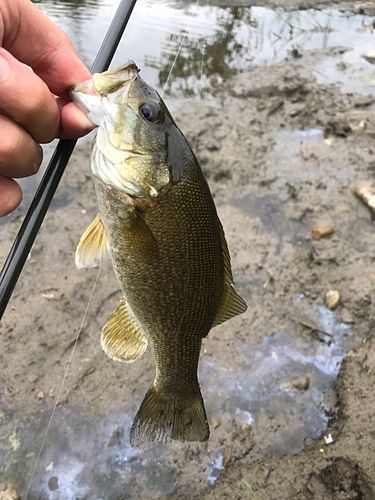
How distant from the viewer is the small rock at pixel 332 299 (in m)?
3.33

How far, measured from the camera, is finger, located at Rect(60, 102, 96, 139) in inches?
61.4

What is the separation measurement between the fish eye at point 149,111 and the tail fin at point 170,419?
87cm

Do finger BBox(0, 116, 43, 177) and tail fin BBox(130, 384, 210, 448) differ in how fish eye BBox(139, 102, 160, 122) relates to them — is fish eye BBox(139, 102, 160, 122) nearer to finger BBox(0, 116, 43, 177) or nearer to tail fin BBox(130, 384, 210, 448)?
finger BBox(0, 116, 43, 177)

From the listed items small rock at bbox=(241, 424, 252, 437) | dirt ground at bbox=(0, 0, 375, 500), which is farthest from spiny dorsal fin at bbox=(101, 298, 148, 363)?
small rock at bbox=(241, 424, 252, 437)

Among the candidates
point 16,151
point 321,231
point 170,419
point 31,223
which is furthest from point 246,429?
point 16,151

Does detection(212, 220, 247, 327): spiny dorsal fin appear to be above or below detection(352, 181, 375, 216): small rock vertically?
above

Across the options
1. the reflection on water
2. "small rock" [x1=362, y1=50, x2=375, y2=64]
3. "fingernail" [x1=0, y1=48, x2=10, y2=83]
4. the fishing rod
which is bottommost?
"small rock" [x1=362, y1=50, x2=375, y2=64]

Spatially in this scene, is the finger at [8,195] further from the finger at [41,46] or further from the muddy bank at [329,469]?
the muddy bank at [329,469]

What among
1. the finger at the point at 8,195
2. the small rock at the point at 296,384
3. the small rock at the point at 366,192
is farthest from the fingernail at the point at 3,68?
the small rock at the point at 366,192

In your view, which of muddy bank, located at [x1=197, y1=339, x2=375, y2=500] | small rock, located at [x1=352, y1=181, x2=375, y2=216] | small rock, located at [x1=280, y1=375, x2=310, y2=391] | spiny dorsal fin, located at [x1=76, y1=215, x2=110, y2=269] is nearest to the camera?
spiny dorsal fin, located at [x1=76, y1=215, x2=110, y2=269]

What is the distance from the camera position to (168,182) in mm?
1573

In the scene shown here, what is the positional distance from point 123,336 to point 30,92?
2.69 ft

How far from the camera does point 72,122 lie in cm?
156

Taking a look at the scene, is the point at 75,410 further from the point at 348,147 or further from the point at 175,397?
the point at 348,147
